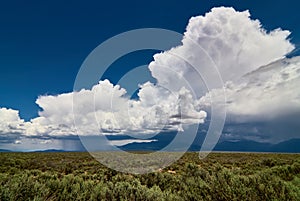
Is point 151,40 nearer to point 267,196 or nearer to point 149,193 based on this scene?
point 149,193

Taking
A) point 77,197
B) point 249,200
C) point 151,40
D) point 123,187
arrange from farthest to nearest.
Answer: point 151,40, point 123,187, point 77,197, point 249,200

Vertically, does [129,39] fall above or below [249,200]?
above

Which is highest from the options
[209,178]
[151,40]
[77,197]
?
[151,40]

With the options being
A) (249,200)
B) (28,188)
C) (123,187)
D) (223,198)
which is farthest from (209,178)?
(28,188)

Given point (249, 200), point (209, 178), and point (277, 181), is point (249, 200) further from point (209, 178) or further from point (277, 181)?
point (209, 178)

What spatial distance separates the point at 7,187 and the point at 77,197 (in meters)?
2.14

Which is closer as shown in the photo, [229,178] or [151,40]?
[229,178]

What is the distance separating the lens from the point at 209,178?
30.6ft

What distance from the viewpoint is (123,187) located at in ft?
32.4

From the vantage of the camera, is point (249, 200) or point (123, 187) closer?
point (249, 200)

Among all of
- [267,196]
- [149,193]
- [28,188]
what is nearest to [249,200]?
[267,196]

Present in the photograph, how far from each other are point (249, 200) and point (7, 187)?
713 centimetres

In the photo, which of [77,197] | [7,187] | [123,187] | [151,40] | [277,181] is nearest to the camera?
[277,181]

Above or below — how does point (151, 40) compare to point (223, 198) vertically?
above
